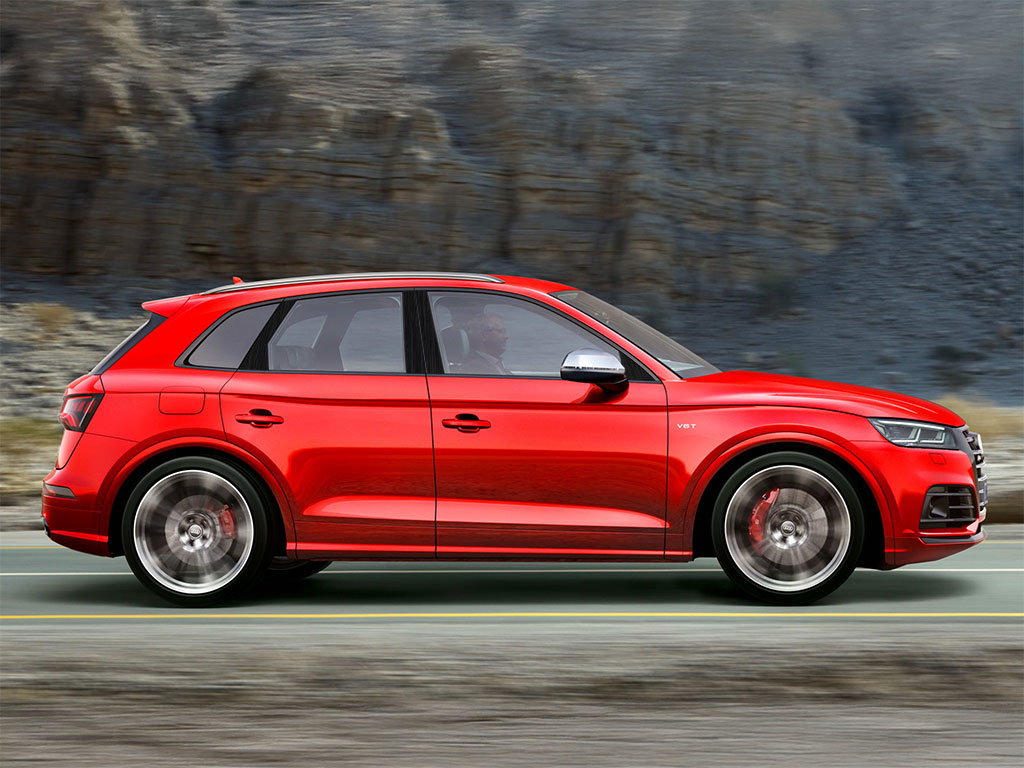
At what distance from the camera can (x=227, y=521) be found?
739 centimetres

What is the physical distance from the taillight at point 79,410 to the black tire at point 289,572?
138 cm

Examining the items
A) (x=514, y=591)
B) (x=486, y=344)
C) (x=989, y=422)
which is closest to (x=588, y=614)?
(x=514, y=591)

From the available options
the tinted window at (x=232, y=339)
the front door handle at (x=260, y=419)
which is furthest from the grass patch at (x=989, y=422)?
the front door handle at (x=260, y=419)

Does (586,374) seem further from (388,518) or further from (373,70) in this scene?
(373,70)

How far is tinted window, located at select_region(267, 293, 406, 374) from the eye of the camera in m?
7.45

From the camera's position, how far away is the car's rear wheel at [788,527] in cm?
713

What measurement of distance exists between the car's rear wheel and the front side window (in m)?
0.96

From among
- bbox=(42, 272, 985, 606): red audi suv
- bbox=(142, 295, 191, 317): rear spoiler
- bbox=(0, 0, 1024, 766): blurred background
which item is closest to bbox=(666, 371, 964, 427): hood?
bbox=(42, 272, 985, 606): red audi suv

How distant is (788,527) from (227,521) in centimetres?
286

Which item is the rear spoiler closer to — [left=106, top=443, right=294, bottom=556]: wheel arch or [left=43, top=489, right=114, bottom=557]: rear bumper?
[left=106, top=443, right=294, bottom=556]: wheel arch

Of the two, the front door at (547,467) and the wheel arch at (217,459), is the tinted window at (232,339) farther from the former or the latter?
the front door at (547,467)

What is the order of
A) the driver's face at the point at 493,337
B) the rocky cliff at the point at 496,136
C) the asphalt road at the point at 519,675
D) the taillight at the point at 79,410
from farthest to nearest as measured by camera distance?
1. the rocky cliff at the point at 496,136
2. the taillight at the point at 79,410
3. the driver's face at the point at 493,337
4. the asphalt road at the point at 519,675

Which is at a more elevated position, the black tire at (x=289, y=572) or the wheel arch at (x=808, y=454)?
the wheel arch at (x=808, y=454)

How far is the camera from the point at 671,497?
281 inches
